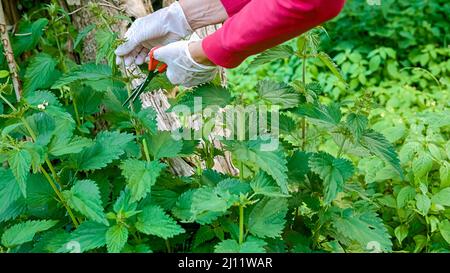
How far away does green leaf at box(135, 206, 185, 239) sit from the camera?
1.73 m

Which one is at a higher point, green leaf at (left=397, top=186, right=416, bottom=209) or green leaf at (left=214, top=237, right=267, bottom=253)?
green leaf at (left=214, top=237, right=267, bottom=253)

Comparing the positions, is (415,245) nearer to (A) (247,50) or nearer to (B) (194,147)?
(B) (194,147)

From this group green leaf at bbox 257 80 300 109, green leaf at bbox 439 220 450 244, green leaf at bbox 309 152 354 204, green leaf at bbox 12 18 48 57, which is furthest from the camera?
green leaf at bbox 12 18 48 57

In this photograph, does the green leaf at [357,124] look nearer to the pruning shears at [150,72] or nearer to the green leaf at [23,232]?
the pruning shears at [150,72]

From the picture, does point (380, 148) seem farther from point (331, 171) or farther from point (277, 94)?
point (277, 94)

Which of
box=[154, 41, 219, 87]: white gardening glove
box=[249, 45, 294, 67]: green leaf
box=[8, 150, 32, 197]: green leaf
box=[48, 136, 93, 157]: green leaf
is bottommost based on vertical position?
box=[48, 136, 93, 157]: green leaf

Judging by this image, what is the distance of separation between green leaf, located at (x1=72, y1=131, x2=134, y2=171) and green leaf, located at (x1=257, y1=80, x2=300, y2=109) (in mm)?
427

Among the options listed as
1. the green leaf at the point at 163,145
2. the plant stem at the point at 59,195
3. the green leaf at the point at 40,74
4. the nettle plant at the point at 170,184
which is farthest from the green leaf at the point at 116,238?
the green leaf at the point at 40,74

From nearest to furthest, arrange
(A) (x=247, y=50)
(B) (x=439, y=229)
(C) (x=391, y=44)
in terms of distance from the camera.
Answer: (A) (x=247, y=50), (B) (x=439, y=229), (C) (x=391, y=44)

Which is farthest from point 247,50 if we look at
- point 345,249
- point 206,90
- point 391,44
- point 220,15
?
point 391,44

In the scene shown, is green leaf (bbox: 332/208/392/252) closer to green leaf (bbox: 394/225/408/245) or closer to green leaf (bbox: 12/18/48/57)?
green leaf (bbox: 394/225/408/245)

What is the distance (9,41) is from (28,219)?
86cm

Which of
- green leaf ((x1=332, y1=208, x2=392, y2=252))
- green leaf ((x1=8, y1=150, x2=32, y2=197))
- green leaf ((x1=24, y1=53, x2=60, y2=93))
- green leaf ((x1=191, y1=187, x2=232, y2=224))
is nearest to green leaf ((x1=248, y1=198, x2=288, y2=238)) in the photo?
green leaf ((x1=191, y1=187, x2=232, y2=224))

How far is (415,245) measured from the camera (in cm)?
250
